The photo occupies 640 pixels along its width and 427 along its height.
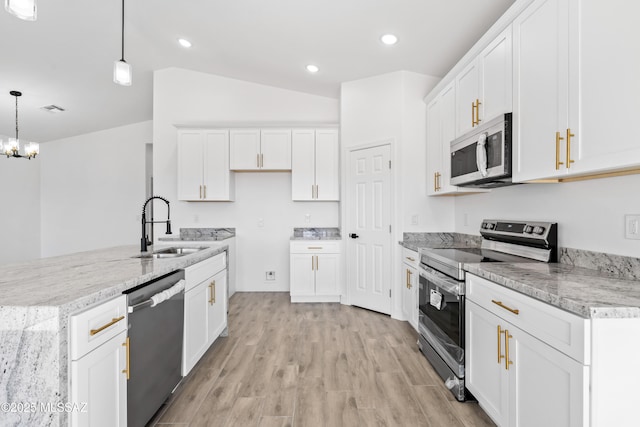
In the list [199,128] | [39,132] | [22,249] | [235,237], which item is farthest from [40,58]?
[22,249]

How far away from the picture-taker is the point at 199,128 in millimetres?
4398

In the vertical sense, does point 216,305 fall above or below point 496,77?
below

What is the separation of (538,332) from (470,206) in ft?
6.78

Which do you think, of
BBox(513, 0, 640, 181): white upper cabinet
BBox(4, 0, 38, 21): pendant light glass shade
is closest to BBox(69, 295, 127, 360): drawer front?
BBox(4, 0, 38, 21): pendant light glass shade

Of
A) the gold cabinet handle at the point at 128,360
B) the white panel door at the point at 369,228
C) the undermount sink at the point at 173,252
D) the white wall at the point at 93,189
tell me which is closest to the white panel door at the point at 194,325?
the undermount sink at the point at 173,252

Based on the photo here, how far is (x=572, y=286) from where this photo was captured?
1.31 m

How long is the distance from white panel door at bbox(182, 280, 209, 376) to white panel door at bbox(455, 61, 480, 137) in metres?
2.50

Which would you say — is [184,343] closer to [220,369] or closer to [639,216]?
[220,369]

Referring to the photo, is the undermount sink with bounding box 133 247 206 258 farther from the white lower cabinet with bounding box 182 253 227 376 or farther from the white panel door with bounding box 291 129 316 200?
the white panel door with bounding box 291 129 316 200

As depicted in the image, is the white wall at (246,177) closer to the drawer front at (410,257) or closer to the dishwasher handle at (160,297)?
the drawer front at (410,257)

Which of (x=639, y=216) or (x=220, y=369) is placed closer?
(x=639, y=216)

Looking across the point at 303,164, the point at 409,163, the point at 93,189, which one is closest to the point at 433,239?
the point at 409,163

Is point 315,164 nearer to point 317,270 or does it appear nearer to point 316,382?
point 317,270

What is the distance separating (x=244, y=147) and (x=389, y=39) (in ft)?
7.78
